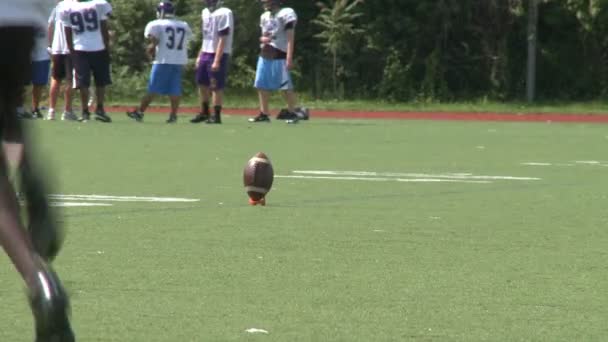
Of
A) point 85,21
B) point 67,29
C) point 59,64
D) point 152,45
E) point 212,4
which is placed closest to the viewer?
point 67,29

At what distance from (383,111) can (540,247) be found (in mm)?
25291

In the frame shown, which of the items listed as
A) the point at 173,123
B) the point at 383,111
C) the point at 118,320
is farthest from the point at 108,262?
the point at 383,111

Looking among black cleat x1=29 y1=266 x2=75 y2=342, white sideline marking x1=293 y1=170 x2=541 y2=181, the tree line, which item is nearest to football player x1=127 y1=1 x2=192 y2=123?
white sideline marking x1=293 y1=170 x2=541 y2=181

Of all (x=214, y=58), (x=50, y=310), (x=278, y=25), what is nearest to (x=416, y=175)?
(x=50, y=310)

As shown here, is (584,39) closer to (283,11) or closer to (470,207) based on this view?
(283,11)

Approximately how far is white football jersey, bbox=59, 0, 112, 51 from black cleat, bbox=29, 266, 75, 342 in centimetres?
1910

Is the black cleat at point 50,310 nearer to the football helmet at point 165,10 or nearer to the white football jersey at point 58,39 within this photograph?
the white football jersey at point 58,39

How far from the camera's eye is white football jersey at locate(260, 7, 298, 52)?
2536 centimetres

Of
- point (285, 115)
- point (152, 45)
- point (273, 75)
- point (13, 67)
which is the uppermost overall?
point (13, 67)

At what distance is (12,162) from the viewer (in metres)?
5.60

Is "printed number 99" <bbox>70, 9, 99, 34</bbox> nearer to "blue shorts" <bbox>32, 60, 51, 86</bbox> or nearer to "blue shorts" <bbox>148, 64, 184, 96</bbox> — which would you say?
"blue shorts" <bbox>32, 60, 51, 86</bbox>

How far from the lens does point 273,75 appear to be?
25391 mm

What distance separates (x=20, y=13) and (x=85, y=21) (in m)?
18.8

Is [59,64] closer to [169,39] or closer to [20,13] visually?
[169,39]
